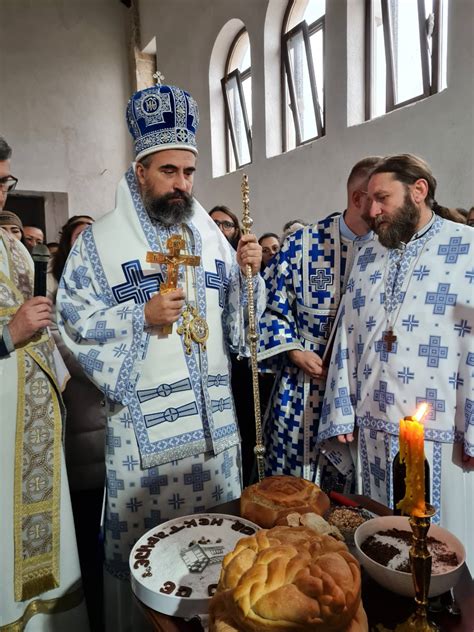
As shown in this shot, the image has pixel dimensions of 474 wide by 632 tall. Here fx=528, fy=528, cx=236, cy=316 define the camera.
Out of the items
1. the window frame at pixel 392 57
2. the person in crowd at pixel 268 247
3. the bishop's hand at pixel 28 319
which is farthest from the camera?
the person in crowd at pixel 268 247

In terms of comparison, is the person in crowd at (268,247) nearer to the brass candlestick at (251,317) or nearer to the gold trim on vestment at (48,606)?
the brass candlestick at (251,317)

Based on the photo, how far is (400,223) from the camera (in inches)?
86.1

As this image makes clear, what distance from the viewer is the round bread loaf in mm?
1277

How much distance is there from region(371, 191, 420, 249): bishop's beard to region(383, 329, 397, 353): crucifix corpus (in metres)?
0.37

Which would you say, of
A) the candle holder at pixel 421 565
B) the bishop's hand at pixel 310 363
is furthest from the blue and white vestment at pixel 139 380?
the candle holder at pixel 421 565

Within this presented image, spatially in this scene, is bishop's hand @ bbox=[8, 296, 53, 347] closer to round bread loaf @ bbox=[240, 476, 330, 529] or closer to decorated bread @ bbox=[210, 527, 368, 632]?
round bread loaf @ bbox=[240, 476, 330, 529]

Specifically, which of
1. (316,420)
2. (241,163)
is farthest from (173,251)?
(241,163)

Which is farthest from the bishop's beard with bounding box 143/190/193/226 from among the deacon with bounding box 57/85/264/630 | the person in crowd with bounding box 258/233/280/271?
the person in crowd with bounding box 258/233/280/271

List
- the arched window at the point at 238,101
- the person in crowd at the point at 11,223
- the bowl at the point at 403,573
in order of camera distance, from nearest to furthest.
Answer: the bowl at the point at 403,573 < the person in crowd at the point at 11,223 < the arched window at the point at 238,101

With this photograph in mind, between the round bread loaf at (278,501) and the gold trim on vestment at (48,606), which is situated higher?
the round bread loaf at (278,501)

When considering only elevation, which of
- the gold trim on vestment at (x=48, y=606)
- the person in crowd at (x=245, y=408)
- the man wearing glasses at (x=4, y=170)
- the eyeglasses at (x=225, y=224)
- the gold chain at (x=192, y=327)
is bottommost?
the gold trim on vestment at (x=48, y=606)

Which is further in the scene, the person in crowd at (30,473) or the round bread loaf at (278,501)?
the person in crowd at (30,473)

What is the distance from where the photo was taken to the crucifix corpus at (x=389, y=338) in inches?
84.2

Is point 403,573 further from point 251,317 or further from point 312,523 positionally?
point 251,317
